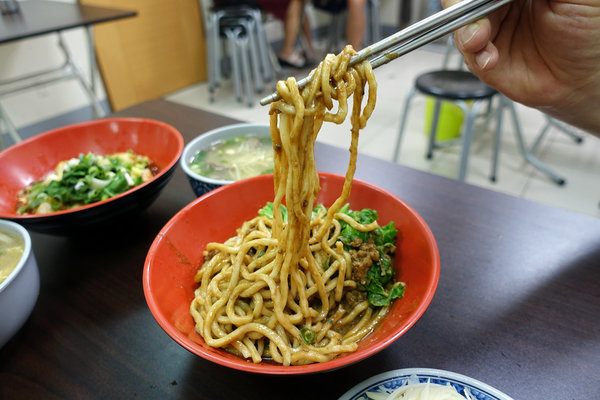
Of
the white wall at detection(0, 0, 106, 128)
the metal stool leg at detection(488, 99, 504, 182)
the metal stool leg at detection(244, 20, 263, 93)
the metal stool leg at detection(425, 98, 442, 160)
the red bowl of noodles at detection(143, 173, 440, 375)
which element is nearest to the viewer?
the red bowl of noodles at detection(143, 173, 440, 375)

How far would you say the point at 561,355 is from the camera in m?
0.71

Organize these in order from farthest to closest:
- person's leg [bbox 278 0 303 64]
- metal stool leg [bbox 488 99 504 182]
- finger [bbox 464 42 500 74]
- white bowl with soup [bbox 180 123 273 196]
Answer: person's leg [bbox 278 0 303 64], metal stool leg [bbox 488 99 504 182], white bowl with soup [bbox 180 123 273 196], finger [bbox 464 42 500 74]

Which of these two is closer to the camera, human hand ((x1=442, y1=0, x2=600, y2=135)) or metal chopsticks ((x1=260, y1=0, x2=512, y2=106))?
metal chopsticks ((x1=260, y1=0, x2=512, y2=106))

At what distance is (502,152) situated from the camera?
3.07 metres

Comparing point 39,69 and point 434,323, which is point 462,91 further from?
point 39,69

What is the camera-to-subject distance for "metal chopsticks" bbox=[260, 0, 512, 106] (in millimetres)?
613

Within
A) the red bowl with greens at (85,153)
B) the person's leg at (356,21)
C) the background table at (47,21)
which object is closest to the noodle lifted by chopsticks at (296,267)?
the red bowl with greens at (85,153)

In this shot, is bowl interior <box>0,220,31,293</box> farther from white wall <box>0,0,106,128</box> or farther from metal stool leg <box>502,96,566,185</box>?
white wall <box>0,0,106,128</box>

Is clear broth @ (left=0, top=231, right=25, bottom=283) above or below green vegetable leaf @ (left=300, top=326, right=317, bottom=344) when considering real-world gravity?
above

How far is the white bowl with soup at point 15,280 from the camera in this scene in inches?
27.1

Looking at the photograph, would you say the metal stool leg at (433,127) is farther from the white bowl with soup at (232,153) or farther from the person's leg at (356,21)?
the person's leg at (356,21)

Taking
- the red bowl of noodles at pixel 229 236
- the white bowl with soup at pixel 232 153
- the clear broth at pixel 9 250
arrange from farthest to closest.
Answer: the white bowl with soup at pixel 232 153 < the clear broth at pixel 9 250 < the red bowl of noodles at pixel 229 236

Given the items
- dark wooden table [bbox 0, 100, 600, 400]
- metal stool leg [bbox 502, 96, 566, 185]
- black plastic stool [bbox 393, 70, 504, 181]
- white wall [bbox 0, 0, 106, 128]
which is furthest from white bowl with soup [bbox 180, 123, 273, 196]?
white wall [bbox 0, 0, 106, 128]

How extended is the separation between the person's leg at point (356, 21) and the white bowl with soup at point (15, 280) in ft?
14.3
